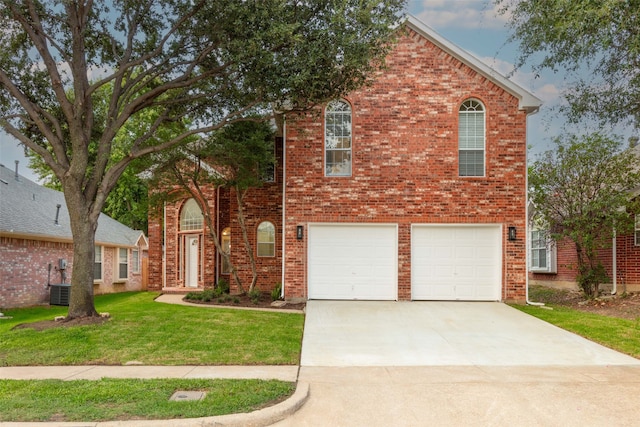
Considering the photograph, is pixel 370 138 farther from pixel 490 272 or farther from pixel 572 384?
pixel 572 384

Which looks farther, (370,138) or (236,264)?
(236,264)

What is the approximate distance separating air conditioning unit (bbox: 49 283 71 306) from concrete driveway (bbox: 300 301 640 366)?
28.3 feet

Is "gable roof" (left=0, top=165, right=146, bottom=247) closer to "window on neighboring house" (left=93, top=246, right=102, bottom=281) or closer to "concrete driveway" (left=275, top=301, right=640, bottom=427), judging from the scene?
"window on neighboring house" (left=93, top=246, right=102, bottom=281)

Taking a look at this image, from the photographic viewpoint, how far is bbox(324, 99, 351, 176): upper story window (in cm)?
1380

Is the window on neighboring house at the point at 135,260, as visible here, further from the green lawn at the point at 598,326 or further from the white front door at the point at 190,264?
the green lawn at the point at 598,326

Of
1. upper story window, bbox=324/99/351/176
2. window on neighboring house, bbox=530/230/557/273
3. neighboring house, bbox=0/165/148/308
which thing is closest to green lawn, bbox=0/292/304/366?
upper story window, bbox=324/99/351/176

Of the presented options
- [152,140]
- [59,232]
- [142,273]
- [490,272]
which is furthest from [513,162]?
[142,273]

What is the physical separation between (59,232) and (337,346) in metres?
12.9

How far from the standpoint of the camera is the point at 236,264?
16.2m

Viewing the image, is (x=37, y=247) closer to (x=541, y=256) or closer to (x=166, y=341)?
(x=166, y=341)

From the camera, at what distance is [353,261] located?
13.9 metres

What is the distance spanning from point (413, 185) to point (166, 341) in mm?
7824

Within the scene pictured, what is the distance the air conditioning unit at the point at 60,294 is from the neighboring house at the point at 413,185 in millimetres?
7815

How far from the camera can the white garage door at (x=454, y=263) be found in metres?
13.7
